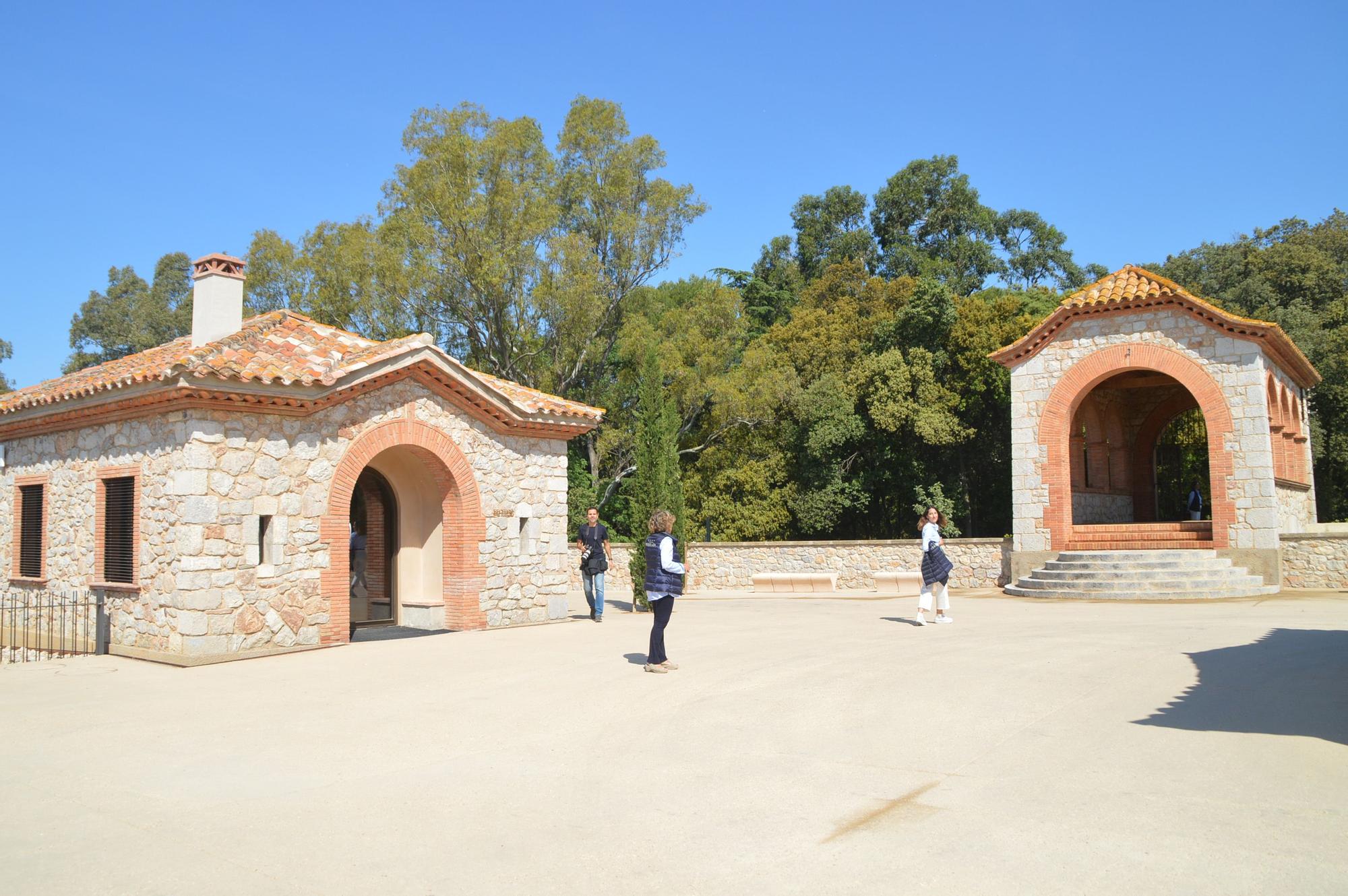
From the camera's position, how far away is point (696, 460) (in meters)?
33.0

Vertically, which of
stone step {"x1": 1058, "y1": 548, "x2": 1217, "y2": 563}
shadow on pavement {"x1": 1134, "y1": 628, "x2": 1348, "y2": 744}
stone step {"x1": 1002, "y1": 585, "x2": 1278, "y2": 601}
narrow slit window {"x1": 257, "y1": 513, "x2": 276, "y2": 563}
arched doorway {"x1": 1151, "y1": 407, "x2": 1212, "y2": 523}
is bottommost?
stone step {"x1": 1002, "y1": 585, "x2": 1278, "y2": 601}

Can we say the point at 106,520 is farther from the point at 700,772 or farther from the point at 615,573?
the point at 615,573

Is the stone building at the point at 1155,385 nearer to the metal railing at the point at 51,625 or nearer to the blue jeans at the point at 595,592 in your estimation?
the blue jeans at the point at 595,592

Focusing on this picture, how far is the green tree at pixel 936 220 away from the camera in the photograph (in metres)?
48.4

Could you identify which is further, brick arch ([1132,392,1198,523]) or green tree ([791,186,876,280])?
green tree ([791,186,876,280])

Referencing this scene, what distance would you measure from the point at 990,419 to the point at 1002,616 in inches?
575

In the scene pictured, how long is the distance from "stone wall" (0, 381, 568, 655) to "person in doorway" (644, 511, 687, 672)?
525 cm

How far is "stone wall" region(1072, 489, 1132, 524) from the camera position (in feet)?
76.1

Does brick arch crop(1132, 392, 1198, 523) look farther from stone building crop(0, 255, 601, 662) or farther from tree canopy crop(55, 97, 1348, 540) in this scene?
stone building crop(0, 255, 601, 662)

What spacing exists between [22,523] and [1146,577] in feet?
64.9

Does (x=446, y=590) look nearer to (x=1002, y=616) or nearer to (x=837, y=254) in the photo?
(x=1002, y=616)

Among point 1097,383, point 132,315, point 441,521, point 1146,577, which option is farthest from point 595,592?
point 132,315

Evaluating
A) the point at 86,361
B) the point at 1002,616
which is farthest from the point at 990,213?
the point at 86,361

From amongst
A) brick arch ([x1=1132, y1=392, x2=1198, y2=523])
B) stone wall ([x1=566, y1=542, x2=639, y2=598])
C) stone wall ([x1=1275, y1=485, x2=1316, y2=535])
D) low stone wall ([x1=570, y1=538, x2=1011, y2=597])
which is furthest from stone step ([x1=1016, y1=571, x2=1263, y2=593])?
stone wall ([x1=566, y1=542, x2=639, y2=598])
